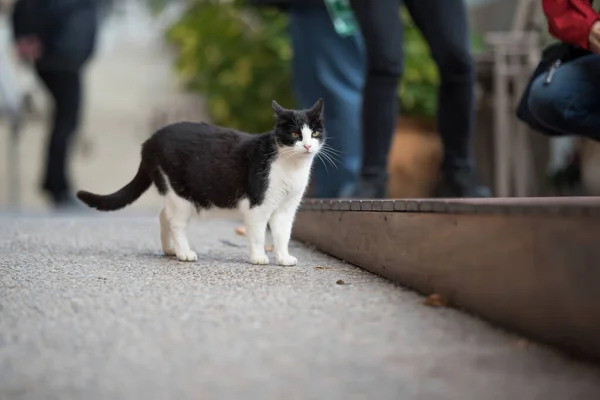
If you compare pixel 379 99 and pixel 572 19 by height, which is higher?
pixel 572 19

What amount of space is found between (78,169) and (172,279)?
480 centimetres

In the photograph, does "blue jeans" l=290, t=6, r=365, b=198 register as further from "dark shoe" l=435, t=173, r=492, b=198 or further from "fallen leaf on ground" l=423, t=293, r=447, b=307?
"fallen leaf on ground" l=423, t=293, r=447, b=307

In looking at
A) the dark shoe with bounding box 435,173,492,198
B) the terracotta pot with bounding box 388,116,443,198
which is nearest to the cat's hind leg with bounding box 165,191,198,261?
the dark shoe with bounding box 435,173,492,198

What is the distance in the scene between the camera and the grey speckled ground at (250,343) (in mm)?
981

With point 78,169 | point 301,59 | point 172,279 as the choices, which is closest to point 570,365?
point 172,279

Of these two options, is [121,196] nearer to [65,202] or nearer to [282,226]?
[282,226]

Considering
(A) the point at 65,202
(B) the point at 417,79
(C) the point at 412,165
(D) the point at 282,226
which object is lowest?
(A) the point at 65,202

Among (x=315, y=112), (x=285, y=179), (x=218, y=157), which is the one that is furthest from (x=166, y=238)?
(x=315, y=112)

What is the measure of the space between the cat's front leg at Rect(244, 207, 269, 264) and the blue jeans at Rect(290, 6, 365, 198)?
3.64 feet

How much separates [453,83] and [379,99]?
25 cm

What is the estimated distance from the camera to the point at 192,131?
78.1 inches

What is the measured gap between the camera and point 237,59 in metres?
5.23

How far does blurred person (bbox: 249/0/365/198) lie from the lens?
9.94ft

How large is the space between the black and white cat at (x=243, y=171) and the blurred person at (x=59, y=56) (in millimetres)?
2504
